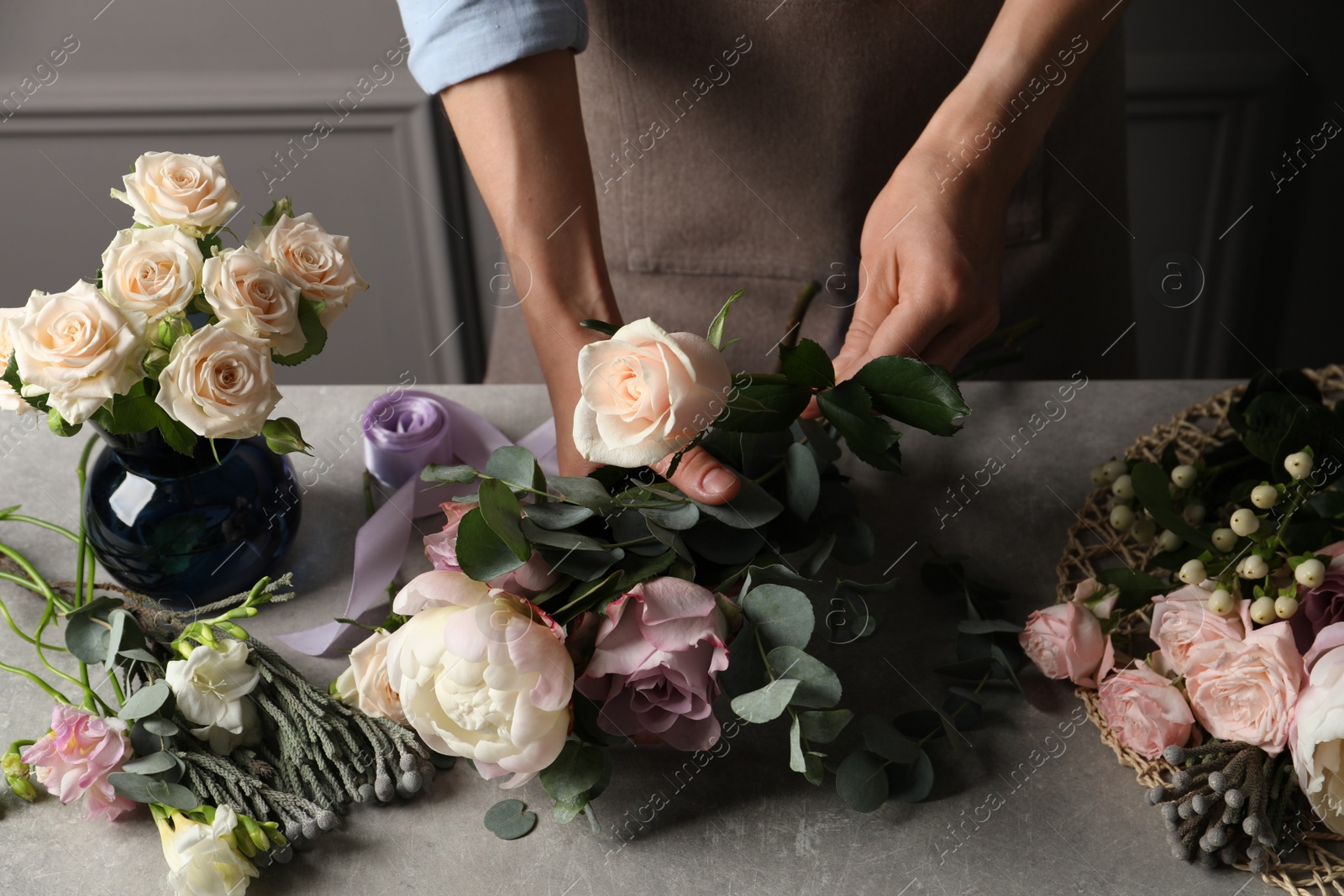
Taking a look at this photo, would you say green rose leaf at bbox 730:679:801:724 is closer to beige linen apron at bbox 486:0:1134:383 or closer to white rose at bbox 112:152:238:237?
white rose at bbox 112:152:238:237

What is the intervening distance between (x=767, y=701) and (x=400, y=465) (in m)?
0.36

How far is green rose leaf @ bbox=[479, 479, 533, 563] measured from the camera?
1.53 ft

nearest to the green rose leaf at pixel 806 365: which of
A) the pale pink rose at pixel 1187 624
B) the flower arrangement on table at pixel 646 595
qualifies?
the flower arrangement on table at pixel 646 595

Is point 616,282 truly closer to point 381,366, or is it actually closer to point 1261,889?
point 1261,889

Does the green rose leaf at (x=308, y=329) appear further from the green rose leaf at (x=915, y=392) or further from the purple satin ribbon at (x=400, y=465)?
the green rose leaf at (x=915, y=392)

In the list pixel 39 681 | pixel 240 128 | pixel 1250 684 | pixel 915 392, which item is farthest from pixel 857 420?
pixel 240 128

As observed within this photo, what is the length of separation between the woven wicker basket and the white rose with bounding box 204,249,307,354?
495 millimetres

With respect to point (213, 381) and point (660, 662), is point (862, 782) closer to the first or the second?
point (660, 662)

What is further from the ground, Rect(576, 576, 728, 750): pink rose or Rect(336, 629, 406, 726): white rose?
Rect(576, 576, 728, 750): pink rose

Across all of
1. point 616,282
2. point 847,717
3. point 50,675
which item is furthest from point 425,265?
point 847,717

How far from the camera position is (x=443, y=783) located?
0.57m

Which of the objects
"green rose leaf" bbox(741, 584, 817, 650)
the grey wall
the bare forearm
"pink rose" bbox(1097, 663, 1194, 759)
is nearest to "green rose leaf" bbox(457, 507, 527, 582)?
"green rose leaf" bbox(741, 584, 817, 650)

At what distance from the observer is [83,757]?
20.4 inches

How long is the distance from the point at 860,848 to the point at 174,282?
46 centimetres
